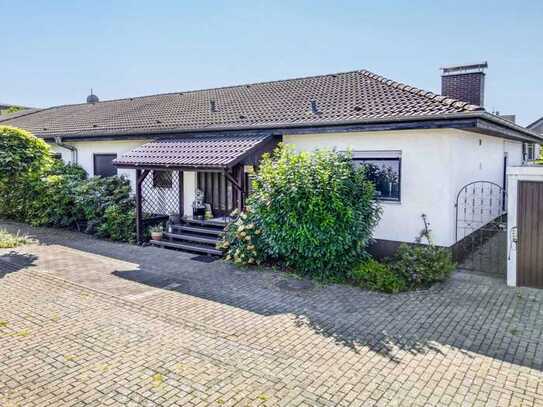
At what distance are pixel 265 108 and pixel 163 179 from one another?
4517mm

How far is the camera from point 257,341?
6004mm

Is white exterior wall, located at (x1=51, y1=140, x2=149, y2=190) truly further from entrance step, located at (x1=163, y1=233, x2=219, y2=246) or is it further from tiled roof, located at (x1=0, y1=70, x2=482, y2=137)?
entrance step, located at (x1=163, y1=233, x2=219, y2=246)

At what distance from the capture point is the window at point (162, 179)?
14723 millimetres

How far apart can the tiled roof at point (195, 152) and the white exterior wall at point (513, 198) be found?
6.18 meters

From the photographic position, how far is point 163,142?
45.8ft

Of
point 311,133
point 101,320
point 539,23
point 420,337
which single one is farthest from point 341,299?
point 539,23

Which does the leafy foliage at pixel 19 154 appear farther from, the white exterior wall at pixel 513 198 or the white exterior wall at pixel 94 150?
the white exterior wall at pixel 513 198

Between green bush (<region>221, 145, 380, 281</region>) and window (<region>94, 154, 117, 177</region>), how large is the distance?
29.4ft

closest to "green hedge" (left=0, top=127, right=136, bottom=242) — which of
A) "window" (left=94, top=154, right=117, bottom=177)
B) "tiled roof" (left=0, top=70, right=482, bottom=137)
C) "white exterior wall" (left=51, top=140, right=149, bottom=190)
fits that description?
"white exterior wall" (left=51, top=140, right=149, bottom=190)

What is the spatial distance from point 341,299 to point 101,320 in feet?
14.1

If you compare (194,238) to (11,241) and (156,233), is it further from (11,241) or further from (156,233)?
(11,241)

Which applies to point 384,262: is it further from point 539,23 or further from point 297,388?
point 539,23

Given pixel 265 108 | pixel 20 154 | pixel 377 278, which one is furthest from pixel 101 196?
pixel 377 278

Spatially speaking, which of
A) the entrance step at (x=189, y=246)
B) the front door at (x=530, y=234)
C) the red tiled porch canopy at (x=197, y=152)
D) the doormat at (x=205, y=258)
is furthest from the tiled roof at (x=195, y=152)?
the front door at (x=530, y=234)
